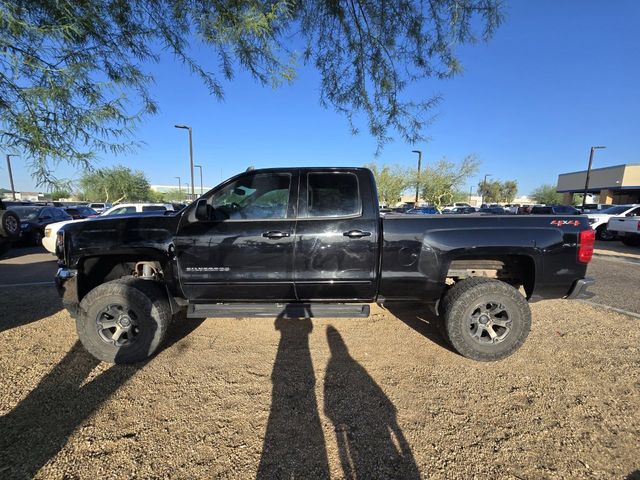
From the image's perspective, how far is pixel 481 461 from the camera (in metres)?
2.15

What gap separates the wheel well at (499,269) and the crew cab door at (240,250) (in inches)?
71.0

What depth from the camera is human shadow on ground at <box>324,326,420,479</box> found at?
2078mm

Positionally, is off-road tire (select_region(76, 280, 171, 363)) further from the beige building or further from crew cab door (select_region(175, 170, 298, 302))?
the beige building

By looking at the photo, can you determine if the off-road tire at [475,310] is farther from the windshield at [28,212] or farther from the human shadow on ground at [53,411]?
the windshield at [28,212]

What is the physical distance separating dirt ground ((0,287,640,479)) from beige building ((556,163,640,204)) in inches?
1893

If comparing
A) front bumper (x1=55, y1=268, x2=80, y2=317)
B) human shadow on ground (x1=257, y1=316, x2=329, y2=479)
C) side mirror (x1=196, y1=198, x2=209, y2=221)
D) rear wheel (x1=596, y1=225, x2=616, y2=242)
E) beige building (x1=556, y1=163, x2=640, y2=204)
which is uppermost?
beige building (x1=556, y1=163, x2=640, y2=204)

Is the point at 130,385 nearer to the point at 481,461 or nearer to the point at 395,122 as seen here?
the point at 481,461

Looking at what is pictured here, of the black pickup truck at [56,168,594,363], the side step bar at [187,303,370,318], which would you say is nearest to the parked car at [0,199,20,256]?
the black pickup truck at [56,168,594,363]

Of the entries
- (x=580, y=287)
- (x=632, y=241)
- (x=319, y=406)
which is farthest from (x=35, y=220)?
(x=632, y=241)

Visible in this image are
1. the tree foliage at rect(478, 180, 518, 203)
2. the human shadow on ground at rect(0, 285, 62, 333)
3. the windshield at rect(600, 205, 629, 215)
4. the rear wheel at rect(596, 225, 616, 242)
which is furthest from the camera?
the tree foliage at rect(478, 180, 518, 203)

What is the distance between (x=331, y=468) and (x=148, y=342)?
2238mm

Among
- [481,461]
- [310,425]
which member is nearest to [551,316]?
[481,461]

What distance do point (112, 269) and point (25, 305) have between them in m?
2.46

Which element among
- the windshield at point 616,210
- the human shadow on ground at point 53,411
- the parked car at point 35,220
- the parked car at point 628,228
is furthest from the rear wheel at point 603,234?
the parked car at point 35,220
